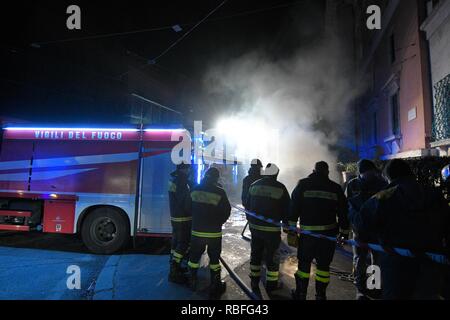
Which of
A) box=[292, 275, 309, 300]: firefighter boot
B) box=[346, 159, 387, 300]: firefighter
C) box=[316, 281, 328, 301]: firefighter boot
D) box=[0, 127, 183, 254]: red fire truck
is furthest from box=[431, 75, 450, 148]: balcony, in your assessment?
box=[0, 127, 183, 254]: red fire truck

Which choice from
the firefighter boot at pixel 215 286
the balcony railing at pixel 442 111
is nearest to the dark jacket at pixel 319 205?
the firefighter boot at pixel 215 286

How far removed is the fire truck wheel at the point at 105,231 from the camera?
527cm

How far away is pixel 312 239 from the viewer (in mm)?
3240

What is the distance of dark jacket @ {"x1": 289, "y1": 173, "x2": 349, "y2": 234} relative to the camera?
328cm

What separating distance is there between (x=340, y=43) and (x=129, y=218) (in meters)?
15.5

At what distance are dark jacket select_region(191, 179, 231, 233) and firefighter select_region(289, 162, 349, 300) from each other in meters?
1.01

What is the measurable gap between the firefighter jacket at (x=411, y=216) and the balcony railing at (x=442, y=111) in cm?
505

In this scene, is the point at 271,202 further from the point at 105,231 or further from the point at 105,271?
the point at 105,231

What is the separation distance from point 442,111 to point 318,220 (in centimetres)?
539

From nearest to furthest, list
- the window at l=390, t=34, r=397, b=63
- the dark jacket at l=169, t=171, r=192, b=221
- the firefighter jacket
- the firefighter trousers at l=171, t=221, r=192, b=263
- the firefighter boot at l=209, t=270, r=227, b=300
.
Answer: the firefighter jacket < the firefighter boot at l=209, t=270, r=227, b=300 < the firefighter trousers at l=171, t=221, r=192, b=263 < the dark jacket at l=169, t=171, r=192, b=221 < the window at l=390, t=34, r=397, b=63

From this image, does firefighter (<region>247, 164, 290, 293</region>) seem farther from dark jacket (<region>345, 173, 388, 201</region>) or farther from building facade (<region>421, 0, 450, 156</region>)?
building facade (<region>421, 0, 450, 156</region>)

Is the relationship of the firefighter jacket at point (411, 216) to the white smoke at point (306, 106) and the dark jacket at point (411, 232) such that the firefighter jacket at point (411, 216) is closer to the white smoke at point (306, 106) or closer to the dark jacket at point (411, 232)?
the dark jacket at point (411, 232)

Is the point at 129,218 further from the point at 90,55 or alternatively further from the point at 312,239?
the point at 90,55

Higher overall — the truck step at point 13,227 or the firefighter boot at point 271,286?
the truck step at point 13,227
